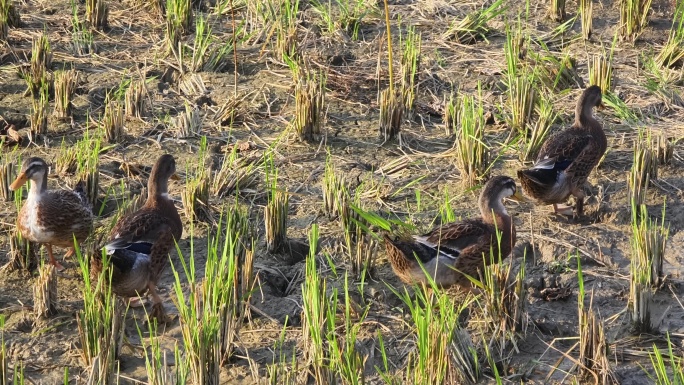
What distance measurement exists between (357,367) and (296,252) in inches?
71.9

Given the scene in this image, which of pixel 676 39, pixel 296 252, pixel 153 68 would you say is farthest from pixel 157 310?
pixel 676 39

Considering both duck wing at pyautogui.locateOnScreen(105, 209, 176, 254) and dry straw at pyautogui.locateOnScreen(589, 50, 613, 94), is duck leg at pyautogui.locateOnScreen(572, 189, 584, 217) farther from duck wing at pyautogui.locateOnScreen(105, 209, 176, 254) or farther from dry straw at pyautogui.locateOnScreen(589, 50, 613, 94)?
duck wing at pyautogui.locateOnScreen(105, 209, 176, 254)

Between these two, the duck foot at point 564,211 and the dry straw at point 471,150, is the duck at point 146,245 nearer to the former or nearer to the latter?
the dry straw at point 471,150

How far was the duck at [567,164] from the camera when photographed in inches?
281

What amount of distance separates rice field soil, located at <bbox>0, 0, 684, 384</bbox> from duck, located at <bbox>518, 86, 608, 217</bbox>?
180 mm

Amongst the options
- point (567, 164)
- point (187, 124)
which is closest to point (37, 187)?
point (187, 124)

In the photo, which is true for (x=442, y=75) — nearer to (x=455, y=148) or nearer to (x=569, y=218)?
(x=455, y=148)

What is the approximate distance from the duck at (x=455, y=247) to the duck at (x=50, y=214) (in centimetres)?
203

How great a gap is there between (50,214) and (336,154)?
7.46 feet

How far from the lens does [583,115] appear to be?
7793 millimetres

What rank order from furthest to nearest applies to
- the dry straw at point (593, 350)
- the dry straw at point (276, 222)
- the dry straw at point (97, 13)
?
the dry straw at point (97, 13) < the dry straw at point (276, 222) < the dry straw at point (593, 350)

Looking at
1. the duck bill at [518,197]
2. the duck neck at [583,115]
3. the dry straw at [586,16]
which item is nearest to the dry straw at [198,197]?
the duck bill at [518,197]

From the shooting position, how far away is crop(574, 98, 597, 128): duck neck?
777 centimetres

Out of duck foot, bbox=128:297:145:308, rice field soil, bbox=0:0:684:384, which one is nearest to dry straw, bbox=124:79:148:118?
rice field soil, bbox=0:0:684:384
